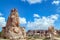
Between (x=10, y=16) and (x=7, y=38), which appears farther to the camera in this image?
(x=10, y=16)

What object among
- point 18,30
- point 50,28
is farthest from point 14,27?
point 50,28

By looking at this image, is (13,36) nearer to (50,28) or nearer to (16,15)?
(16,15)

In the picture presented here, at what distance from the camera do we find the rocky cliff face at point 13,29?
Result: 80.0ft

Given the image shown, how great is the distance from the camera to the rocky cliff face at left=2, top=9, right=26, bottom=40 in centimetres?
2438

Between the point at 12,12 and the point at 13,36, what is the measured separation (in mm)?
3543

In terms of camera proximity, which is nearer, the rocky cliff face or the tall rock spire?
the rocky cliff face

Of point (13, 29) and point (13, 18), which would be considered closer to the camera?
point (13, 29)

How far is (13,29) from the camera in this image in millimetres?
24922

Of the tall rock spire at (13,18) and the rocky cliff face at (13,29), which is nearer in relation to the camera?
the rocky cliff face at (13,29)

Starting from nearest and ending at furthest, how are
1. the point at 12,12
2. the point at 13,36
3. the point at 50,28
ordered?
the point at 13,36 → the point at 12,12 → the point at 50,28

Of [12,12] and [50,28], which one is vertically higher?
[12,12]

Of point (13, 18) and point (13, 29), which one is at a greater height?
point (13, 18)

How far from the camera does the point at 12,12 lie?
2573 centimetres

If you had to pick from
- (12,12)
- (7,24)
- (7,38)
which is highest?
(12,12)
